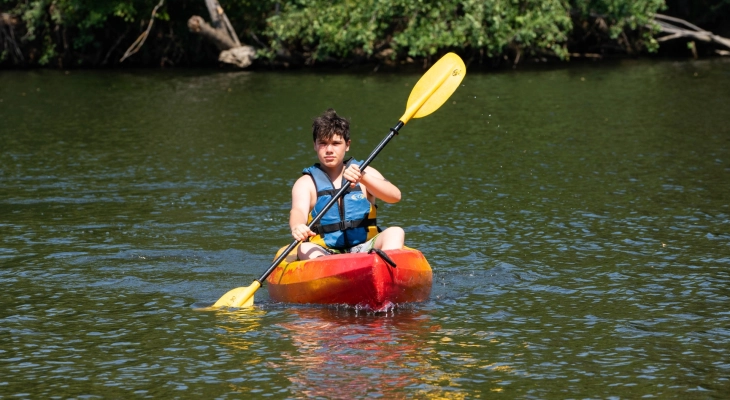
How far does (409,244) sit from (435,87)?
1.30 metres

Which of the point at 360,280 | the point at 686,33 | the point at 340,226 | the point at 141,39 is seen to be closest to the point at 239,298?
the point at 340,226

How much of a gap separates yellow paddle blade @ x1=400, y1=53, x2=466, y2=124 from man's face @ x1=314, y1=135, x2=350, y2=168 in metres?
1.31

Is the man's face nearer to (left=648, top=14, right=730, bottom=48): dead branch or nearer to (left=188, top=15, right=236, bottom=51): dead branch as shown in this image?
(left=648, top=14, right=730, bottom=48): dead branch

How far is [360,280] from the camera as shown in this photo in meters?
6.40

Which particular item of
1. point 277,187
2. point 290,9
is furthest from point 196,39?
point 277,187

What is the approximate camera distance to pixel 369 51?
2247 centimetres

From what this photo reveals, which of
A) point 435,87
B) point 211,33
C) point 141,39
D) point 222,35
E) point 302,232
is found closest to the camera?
point 302,232

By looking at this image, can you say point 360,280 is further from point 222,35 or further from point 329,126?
point 222,35

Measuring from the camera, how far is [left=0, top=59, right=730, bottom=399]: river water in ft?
18.0

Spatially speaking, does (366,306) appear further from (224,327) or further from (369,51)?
(369,51)

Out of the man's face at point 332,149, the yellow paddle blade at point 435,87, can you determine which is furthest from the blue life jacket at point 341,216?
the yellow paddle blade at point 435,87

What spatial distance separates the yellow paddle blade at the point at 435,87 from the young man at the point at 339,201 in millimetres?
1211

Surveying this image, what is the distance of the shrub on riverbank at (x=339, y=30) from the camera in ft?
72.7

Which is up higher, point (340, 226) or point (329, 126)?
point (329, 126)
